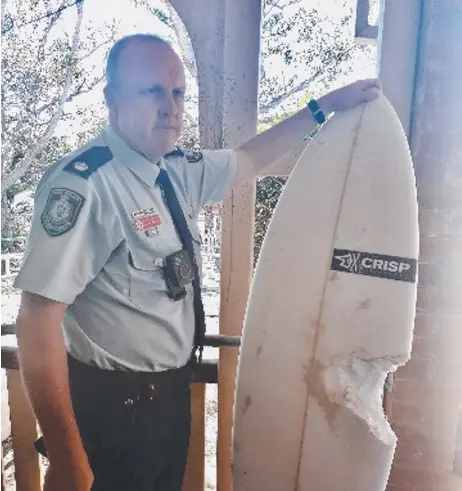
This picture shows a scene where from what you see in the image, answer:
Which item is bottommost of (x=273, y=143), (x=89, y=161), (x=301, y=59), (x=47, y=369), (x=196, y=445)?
(x=196, y=445)

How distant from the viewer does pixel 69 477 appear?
0.96 m

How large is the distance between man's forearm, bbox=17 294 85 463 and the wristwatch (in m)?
0.69

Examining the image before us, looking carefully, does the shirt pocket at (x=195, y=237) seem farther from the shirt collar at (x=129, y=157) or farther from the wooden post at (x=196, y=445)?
the wooden post at (x=196, y=445)

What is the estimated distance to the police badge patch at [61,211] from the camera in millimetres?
841

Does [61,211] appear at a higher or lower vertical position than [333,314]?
higher

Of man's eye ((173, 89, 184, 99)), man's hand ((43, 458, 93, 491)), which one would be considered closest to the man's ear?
man's eye ((173, 89, 184, 99))

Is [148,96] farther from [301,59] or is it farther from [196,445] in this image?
[196,445]

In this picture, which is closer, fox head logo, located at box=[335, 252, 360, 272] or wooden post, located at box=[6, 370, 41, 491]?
fox head logo, located at box=[335, 252, 360, 272]

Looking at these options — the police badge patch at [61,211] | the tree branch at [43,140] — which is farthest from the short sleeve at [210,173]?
the tree branch at [43,140]

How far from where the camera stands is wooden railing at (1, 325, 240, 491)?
49.6 inches

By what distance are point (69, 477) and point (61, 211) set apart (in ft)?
1.76

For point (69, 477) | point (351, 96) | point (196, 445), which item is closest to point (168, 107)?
point (351, 96)

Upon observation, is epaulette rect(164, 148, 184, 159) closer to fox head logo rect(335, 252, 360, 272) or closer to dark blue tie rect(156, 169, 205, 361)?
dark blue tie rect(156, 169, 205, 361)

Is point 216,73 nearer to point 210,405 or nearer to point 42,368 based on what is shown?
point 42,368
